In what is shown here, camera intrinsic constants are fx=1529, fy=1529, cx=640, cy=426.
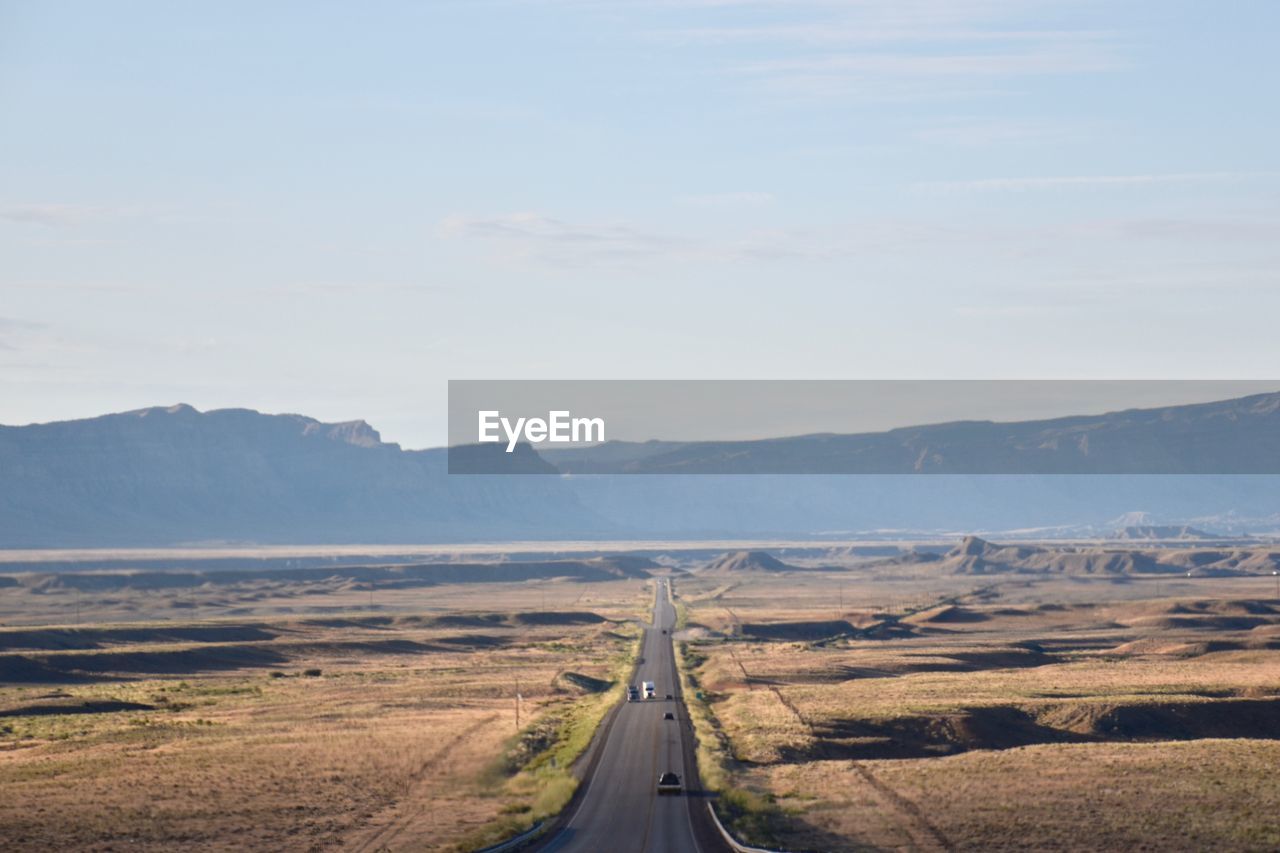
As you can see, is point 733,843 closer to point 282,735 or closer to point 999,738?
point 999,738

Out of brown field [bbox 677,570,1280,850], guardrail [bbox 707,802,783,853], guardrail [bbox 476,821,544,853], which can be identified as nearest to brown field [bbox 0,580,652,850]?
guardrail [bbox 476,821,544,853]

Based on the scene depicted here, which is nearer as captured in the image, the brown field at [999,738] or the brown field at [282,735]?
the brown field at [999,738]

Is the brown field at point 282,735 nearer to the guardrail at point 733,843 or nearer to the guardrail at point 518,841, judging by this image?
the guardrail at point 518,841

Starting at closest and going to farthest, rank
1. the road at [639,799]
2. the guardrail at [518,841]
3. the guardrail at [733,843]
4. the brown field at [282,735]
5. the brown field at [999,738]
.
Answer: the guardrail at [733,843] < the guardrail at [518,841] < the road at [639,799] < the brown field at [999,738] < the brown field at [282,735]

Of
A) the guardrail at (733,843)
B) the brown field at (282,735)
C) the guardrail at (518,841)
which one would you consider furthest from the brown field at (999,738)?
the brown field at (282,735)

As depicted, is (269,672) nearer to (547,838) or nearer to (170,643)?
(170,643)

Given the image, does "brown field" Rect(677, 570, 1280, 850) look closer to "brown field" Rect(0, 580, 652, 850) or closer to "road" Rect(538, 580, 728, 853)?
"road" Rect(538, 580, 728, 853)
